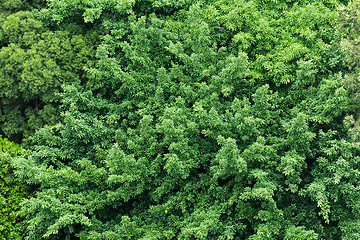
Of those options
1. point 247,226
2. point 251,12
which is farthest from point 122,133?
point 251,12

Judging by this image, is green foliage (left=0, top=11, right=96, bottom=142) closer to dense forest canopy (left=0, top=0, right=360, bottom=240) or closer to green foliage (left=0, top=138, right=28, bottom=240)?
dense forest canopy (left=0, top=0, right=360, bottom=240)

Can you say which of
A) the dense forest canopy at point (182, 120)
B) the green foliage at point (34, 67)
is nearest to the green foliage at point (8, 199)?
the dense forest canopy at point (182, 120)

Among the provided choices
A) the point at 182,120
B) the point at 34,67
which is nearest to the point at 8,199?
the point at 34,67

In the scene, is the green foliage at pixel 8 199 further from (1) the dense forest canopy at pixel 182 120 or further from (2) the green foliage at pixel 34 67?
(2) the green foliage at pixel 34 67

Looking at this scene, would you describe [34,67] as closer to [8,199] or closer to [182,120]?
[8,199]

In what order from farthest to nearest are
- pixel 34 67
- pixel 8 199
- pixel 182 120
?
pixel 34 67, pixel 8 199, pixel 182 120

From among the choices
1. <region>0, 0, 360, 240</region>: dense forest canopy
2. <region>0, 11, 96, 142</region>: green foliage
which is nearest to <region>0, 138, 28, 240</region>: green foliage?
<region>0, 0, 360, 240</region>: dense forest canopy

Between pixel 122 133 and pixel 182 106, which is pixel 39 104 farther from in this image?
pixel 182 106
